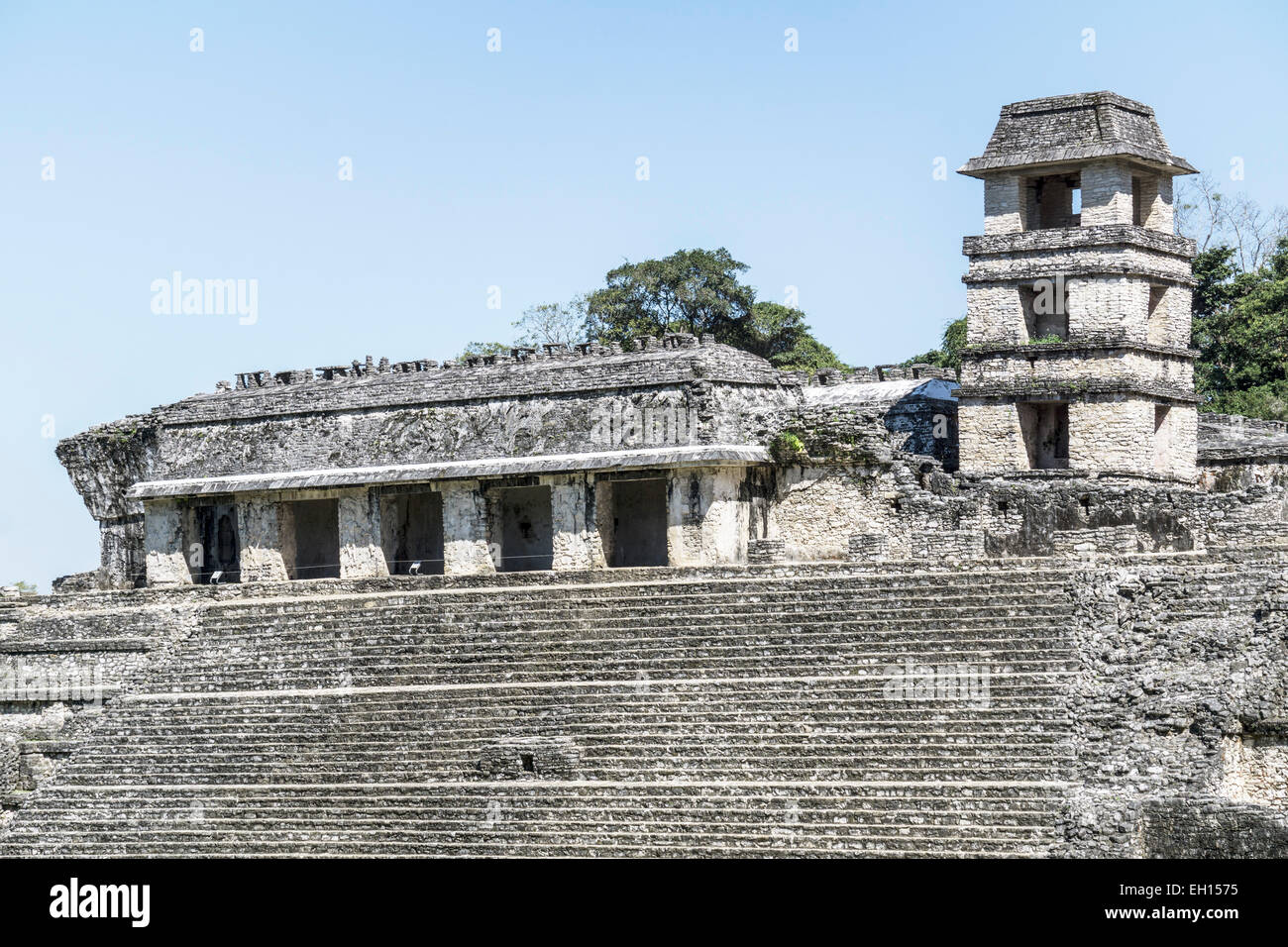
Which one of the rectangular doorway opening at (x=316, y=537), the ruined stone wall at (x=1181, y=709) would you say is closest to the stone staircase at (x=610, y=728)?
the ruined stone wall at (x=1181, y=709)

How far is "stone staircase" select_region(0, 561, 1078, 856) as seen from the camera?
70.7 feet

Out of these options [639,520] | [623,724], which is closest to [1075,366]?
[639,520]

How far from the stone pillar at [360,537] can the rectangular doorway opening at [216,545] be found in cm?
245

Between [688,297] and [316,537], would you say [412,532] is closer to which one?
[316,537]

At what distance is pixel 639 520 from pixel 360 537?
4.58m

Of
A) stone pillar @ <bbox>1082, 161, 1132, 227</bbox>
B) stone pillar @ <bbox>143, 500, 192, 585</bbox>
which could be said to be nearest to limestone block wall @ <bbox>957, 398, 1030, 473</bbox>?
stone pillar @ <bbox>1082, 161, 1132, 227</bbox>

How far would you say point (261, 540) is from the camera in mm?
33625

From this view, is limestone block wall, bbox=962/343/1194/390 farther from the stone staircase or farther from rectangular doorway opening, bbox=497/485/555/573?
the stone staircase

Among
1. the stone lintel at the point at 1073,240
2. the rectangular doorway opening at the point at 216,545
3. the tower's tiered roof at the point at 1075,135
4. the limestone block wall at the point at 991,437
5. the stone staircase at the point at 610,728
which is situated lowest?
the stone staircase at the point at 610,728

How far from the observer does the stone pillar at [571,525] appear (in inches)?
1212

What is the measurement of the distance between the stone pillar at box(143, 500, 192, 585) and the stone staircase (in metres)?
5.69

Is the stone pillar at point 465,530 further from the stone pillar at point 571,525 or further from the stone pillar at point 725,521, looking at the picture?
the stone pillar at point 725,521

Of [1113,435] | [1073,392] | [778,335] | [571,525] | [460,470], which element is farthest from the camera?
[778,335]

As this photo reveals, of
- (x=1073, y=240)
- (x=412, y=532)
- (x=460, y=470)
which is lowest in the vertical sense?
(x=412, y=532)
